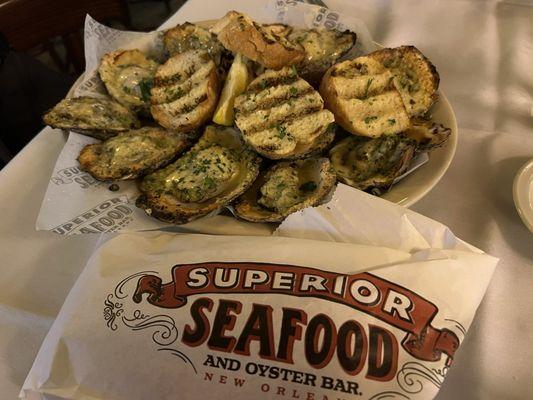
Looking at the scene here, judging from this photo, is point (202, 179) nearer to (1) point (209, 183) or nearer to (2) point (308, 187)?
(1) point (209, 183)

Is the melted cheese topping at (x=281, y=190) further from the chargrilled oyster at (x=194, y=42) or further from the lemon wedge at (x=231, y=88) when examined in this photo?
the chargrilled oyster at (x=194, y=42)

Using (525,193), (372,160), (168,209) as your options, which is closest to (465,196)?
(525,193)

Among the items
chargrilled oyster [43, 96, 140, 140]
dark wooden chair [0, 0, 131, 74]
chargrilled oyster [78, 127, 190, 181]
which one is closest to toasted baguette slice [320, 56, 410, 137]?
chargrilled oyster [78, 127, 190, 181]

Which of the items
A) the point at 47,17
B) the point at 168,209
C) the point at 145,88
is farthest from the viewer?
the point at 47,17

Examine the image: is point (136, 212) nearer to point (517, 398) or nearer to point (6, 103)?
point (517, 398)

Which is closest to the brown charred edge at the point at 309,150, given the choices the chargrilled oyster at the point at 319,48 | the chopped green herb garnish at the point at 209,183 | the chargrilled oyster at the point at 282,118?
the chargrilled oyster at the point at 282,118

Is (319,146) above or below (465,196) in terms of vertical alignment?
above

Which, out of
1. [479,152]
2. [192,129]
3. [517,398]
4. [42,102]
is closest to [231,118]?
[192,129]
